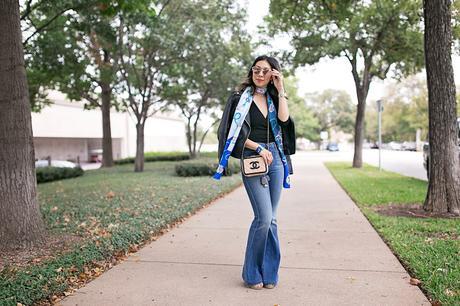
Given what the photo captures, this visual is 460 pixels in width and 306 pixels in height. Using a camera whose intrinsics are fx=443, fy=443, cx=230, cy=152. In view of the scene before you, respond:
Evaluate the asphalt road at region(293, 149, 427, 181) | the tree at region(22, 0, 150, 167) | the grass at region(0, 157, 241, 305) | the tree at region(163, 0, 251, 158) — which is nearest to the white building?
the tree at region(163, 0, 251, 158)

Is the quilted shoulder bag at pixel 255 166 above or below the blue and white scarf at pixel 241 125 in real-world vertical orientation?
below

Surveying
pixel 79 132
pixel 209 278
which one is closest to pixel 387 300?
pixel 209 278

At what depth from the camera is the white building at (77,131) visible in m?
32.5

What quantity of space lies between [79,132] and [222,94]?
1797 centimetres

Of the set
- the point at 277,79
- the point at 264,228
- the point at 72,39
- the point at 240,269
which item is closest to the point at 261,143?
the point at 277,79

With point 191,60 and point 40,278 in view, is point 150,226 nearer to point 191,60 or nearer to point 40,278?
point 40,278

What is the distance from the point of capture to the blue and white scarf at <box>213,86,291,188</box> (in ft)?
12.0

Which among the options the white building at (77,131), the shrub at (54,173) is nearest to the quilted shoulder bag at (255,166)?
the shrub at (54,173)

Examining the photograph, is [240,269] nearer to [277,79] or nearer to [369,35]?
[277,79]

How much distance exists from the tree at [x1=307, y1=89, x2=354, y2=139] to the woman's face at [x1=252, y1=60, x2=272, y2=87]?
72.5 meters

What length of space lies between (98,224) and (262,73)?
12.1 ft

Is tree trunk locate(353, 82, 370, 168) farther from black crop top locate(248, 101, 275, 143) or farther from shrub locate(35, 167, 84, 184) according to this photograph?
black crop top locate(248, 101, 275, 143)

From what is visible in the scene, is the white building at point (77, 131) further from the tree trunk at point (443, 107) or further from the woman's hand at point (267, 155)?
the woman's hand at point (267, 155)

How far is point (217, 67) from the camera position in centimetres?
1877
